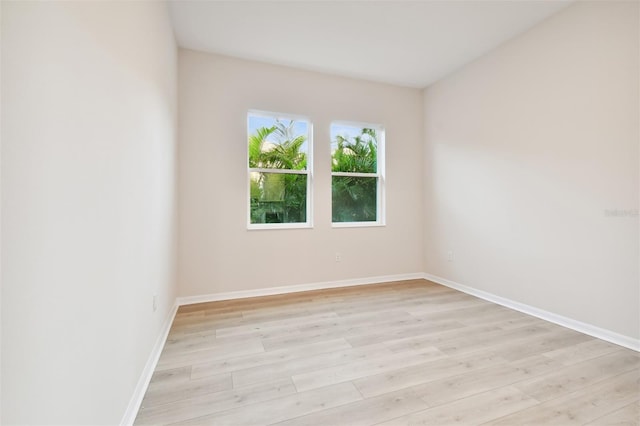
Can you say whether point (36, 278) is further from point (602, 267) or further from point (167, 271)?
point (602, 267)

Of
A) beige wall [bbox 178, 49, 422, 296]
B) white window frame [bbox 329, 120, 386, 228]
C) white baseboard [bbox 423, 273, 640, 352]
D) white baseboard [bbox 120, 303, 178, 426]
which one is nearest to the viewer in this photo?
white baseboard [bbox 120, 303, 178, 426]

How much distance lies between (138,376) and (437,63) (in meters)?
4.20

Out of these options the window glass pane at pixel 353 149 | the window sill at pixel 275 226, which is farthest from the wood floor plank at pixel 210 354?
the window glass pane at pixel 353 149

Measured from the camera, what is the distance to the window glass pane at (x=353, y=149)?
3807 mm

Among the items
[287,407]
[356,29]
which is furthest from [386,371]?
[356,29]

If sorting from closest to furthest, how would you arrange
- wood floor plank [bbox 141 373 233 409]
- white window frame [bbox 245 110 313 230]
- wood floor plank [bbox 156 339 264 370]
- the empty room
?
the empty room → wood floor plank [bbox 141 373 233 409] → wood floor plank [bbox 156 339 264 370] → white window frame [bbox 245 110 313 230]

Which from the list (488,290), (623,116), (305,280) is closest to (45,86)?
(305,280)

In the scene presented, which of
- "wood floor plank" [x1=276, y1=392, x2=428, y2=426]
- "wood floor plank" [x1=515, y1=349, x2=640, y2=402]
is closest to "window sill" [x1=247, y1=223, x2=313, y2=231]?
"wood floor plank" [x1=276, y1=392, x2=428, y2=426]

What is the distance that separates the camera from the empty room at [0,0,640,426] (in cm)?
83

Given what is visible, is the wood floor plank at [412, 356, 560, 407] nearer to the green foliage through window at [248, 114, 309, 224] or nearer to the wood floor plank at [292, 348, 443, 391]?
the wood floor plank at [292, 348, 443, 391]

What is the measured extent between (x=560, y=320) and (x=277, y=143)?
351 cm

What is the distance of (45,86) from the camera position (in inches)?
29.1

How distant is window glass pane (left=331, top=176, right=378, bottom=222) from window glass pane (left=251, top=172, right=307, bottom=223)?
1.51 feet

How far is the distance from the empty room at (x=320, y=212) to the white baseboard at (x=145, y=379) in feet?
0.05
